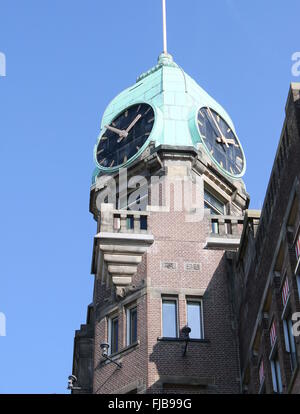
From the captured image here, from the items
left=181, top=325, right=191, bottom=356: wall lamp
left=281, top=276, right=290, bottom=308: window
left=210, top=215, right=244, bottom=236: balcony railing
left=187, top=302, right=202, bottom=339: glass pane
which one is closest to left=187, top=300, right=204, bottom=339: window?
left=187, top=302, right=202, bottom=339: glass pane

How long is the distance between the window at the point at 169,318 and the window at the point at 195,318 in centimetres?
46

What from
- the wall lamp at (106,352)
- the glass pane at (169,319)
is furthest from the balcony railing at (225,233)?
the wall lamp at (106,352)

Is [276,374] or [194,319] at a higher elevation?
[194,319]

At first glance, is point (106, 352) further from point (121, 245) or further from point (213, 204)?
point (213, 204)

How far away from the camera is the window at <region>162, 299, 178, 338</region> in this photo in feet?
109

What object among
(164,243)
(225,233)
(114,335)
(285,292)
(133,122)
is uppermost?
(133,122)

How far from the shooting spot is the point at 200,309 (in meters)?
34.3

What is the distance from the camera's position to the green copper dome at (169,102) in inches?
1580

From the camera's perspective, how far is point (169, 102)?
41.6 metres

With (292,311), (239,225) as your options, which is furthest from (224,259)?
(292,311)

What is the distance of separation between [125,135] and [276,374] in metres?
15.6

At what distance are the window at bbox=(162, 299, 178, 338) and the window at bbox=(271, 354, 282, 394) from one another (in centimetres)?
564

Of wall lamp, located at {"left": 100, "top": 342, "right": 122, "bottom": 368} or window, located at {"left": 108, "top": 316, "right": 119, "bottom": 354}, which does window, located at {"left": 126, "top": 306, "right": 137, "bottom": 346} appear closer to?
window, located at {"left": 108, "top": 316, "right": 119, "bottom": 354}

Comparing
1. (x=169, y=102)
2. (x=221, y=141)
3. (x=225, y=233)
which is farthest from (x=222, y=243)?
(x=169, y=102)
